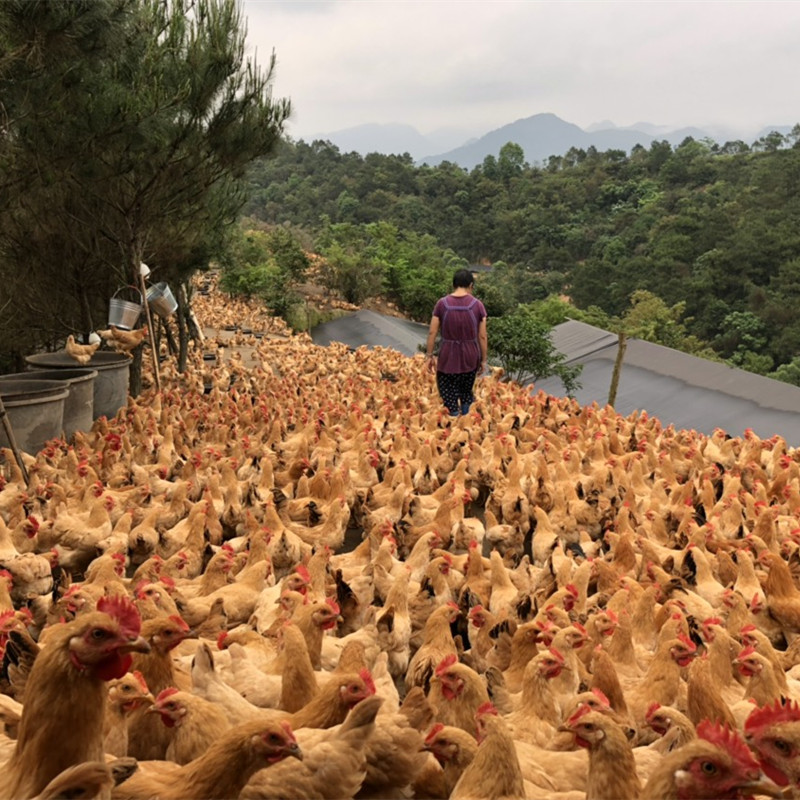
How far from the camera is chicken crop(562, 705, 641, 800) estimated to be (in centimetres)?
226

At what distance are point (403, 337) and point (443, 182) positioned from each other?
117 feet

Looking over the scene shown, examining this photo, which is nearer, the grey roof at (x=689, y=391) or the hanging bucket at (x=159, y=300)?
the hanging bucket at (x=159, y=300)

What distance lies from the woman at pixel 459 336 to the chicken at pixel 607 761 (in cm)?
619

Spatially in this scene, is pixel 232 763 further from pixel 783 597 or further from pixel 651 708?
pixel 783 597

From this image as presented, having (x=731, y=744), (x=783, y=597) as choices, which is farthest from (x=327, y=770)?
(x=783, y=597)

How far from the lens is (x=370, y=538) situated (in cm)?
512

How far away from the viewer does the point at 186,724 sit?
103 inches

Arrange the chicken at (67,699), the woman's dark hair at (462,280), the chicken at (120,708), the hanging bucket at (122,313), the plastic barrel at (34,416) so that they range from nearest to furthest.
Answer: the chicken at (67,699) < the chicken at (120,708) < the plastic barrel at (34,416) < the woman's dark hair at (462,280) < the hanging bucket at (122,313)

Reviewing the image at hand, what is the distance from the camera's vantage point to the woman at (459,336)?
8.37 metres

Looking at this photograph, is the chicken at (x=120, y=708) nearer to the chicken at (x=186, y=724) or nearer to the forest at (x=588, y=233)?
the chicken at (x=186, y=724)

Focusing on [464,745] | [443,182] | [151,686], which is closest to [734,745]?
[464,745]

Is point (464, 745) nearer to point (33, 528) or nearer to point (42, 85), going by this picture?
point (33, 528)

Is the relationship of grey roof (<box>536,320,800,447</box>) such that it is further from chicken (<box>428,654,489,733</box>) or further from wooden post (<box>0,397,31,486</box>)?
wooden post (<box>0,397,31,486</box>)

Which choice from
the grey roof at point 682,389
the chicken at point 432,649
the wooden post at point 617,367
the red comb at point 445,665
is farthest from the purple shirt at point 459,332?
the red comb at point 445,665
